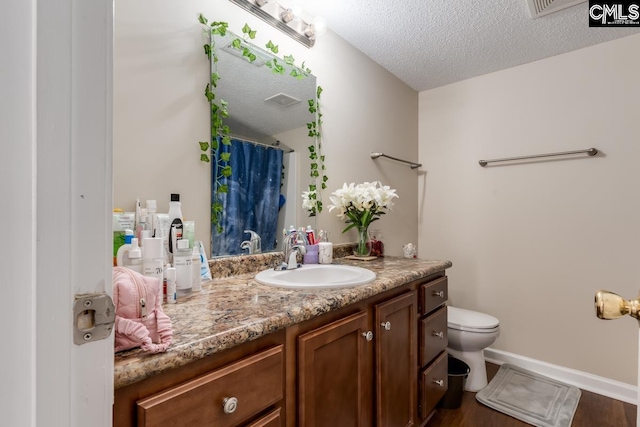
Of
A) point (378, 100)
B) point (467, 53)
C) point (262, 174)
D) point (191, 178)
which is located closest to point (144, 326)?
point (191, 178)

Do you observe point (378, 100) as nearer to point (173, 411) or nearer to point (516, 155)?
point (516, 155)

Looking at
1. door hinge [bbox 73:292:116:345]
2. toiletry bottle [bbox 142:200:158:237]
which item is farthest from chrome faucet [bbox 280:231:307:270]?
door hinge [bbox 73:292:116:345]

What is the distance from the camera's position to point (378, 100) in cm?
219

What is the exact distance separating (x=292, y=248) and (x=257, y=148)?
0.48m

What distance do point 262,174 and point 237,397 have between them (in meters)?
0.94

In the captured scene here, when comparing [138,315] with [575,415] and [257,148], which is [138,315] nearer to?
[257,148]

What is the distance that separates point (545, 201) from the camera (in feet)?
6.87

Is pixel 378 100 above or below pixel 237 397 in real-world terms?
above

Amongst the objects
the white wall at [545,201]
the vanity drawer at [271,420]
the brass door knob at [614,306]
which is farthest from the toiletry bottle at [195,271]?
the white wall at [545,201]

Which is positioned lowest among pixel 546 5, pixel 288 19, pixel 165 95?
pixel 165 95

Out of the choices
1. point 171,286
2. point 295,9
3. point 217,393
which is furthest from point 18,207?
point 295,9

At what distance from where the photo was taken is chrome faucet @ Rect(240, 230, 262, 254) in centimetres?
134

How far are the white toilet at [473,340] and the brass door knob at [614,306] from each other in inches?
58.7

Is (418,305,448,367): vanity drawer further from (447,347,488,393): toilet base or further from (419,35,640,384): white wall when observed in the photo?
(419,35,640,384): white wall
